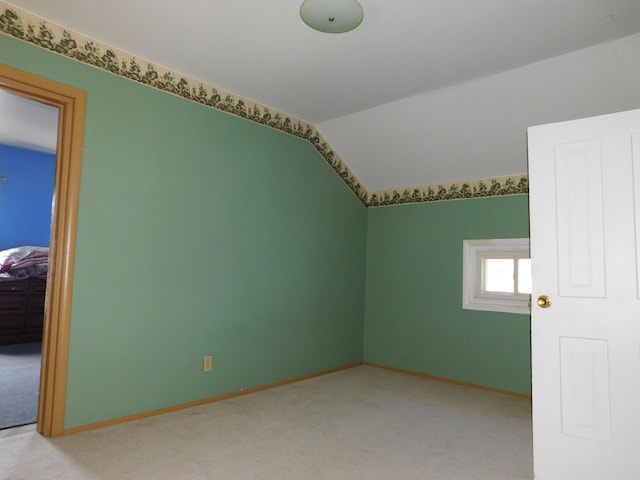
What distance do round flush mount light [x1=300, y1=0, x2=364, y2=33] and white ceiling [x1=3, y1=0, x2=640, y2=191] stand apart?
0.28 feet

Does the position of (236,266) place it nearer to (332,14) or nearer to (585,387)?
(332,14)

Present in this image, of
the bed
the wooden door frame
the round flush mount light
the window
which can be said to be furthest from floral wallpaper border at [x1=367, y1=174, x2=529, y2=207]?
the bed

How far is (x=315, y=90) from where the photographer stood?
3223mm

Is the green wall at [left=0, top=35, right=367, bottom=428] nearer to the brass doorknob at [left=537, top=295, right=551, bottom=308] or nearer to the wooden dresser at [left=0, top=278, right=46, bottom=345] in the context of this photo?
the brass doorknob at [left=537, top=295, right=551, bottom=308]

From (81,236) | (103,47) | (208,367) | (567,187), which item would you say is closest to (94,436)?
(208,367)

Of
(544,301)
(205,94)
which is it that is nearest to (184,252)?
(205,94)

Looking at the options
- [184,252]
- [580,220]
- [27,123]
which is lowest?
[184,252]

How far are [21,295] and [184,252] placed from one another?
3.18m

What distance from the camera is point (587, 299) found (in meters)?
1.89

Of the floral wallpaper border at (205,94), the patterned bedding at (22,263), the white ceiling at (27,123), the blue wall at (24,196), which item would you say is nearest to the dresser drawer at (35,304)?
the patterned bedding at (22,263)

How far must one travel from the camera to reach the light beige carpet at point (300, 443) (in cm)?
206

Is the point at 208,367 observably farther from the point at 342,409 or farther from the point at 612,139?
the point at 612,139

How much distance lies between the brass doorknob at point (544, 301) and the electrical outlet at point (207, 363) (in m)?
2.24

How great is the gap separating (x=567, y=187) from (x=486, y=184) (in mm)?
1921
